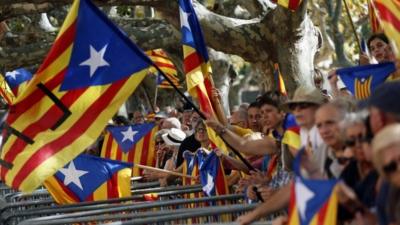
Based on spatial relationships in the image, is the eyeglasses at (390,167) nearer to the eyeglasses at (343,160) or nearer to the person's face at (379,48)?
the eyeglasses at (343,160)

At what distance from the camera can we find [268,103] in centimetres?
913

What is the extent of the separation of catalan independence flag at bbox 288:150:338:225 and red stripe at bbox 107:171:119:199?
5.07 meters

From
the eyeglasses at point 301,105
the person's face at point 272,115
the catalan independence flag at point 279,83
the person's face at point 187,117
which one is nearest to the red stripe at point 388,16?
the person's face at point 272,115

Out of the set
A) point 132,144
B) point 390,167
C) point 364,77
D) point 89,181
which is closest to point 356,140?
point 390,167

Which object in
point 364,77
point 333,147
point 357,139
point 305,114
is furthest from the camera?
point 364,77

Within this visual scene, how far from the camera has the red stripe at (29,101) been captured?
8.99 m

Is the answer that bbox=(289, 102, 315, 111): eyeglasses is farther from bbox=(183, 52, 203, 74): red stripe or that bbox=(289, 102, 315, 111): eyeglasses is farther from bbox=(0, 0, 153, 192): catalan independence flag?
bbox=(183, 52, 203, 74): red stripe

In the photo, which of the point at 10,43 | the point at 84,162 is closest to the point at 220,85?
the point at 10,43

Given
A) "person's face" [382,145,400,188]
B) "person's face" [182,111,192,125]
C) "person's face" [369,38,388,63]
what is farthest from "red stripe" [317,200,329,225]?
"person's face" [182,111,192,125]

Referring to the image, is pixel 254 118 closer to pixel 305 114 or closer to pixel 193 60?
pixel 193 60

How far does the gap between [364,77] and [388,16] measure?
999 millimetres

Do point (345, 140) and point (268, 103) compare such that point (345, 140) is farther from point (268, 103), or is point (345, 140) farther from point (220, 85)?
point (220, 85)

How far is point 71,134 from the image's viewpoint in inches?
356

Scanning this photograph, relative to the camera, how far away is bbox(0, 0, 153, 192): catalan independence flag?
895 cm
